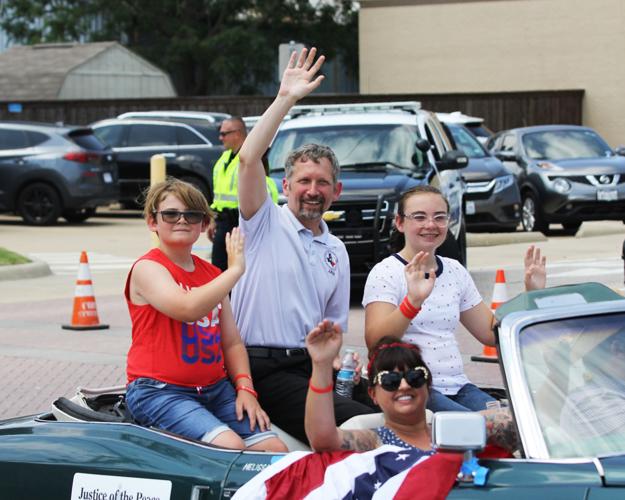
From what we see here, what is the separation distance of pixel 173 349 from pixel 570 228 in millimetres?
19795

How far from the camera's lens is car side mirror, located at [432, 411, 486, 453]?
3553mm

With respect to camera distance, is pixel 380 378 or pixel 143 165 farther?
pixel 143 165

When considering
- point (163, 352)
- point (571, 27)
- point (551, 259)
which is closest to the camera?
point (163, 352)

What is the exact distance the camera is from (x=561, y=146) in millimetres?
23812

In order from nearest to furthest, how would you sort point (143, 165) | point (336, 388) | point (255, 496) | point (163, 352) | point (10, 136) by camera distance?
point (255, 496), point (163, 352), point (336, 388), point (10, 136), point (143, 165)

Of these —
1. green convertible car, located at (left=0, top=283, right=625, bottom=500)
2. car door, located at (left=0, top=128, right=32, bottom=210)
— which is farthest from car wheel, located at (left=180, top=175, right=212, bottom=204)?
green convertible car, located at (left=0, top=283, right=625, bottom=500)

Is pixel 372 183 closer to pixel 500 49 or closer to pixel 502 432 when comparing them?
pixel 502 432

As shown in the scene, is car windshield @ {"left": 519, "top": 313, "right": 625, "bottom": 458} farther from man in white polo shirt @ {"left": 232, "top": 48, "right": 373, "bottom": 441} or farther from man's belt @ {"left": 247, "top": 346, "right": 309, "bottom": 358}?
man's belt @ {"left": 247, "top": 346, "right": 309, "bottom": 358}

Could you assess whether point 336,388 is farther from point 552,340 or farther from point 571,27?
point 571,27

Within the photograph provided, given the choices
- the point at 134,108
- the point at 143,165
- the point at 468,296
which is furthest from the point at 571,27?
the point at 468,296

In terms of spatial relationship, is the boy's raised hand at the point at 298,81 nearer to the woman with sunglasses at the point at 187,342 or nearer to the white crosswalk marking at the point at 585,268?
the woman with sunglasses at the point at 187,342

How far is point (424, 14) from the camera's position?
44500mm

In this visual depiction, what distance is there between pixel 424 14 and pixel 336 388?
4017cm

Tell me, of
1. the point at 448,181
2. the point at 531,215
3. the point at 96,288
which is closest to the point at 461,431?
the point at 448,181
